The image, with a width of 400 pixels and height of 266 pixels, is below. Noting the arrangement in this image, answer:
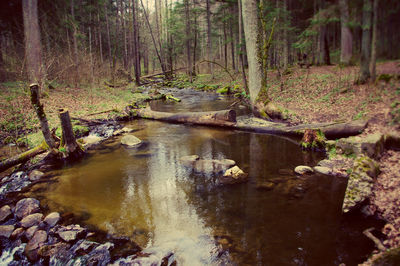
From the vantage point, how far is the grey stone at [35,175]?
20.6 feet

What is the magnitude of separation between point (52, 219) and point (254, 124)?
7.71m

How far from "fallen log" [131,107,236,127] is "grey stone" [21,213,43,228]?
757 cm

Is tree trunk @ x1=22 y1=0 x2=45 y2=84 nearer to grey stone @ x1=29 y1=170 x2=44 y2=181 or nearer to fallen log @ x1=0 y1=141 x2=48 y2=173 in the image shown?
fallen log @ x1=0 y1=141 x2=48 y2=173

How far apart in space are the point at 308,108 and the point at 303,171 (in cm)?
641

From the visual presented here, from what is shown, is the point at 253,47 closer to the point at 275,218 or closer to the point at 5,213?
the point at 275,218

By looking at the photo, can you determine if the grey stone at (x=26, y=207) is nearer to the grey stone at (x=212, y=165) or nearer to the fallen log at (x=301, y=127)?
the grey stone at (x=212, y=165)

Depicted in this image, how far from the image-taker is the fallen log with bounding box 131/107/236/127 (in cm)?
1057

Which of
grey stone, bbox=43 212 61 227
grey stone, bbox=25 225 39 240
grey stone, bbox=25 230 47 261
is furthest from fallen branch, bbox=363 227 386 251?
grey stone, bbox=25 225 39 240

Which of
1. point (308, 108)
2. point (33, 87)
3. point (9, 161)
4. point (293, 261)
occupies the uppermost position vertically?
point (33, 87)

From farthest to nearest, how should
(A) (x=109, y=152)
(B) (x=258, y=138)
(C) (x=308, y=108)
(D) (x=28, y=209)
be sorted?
(C) (x=308, y=108) → (B) (x=258, y=138) → (A) (x=109, y=152) → (D) (x=28, y=209)

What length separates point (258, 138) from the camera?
30.7ft

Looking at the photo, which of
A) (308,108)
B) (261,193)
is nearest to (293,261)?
(261,193)

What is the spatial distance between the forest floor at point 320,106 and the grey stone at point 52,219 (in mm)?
4653

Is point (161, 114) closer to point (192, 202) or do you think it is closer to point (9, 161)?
point (9, 161)
